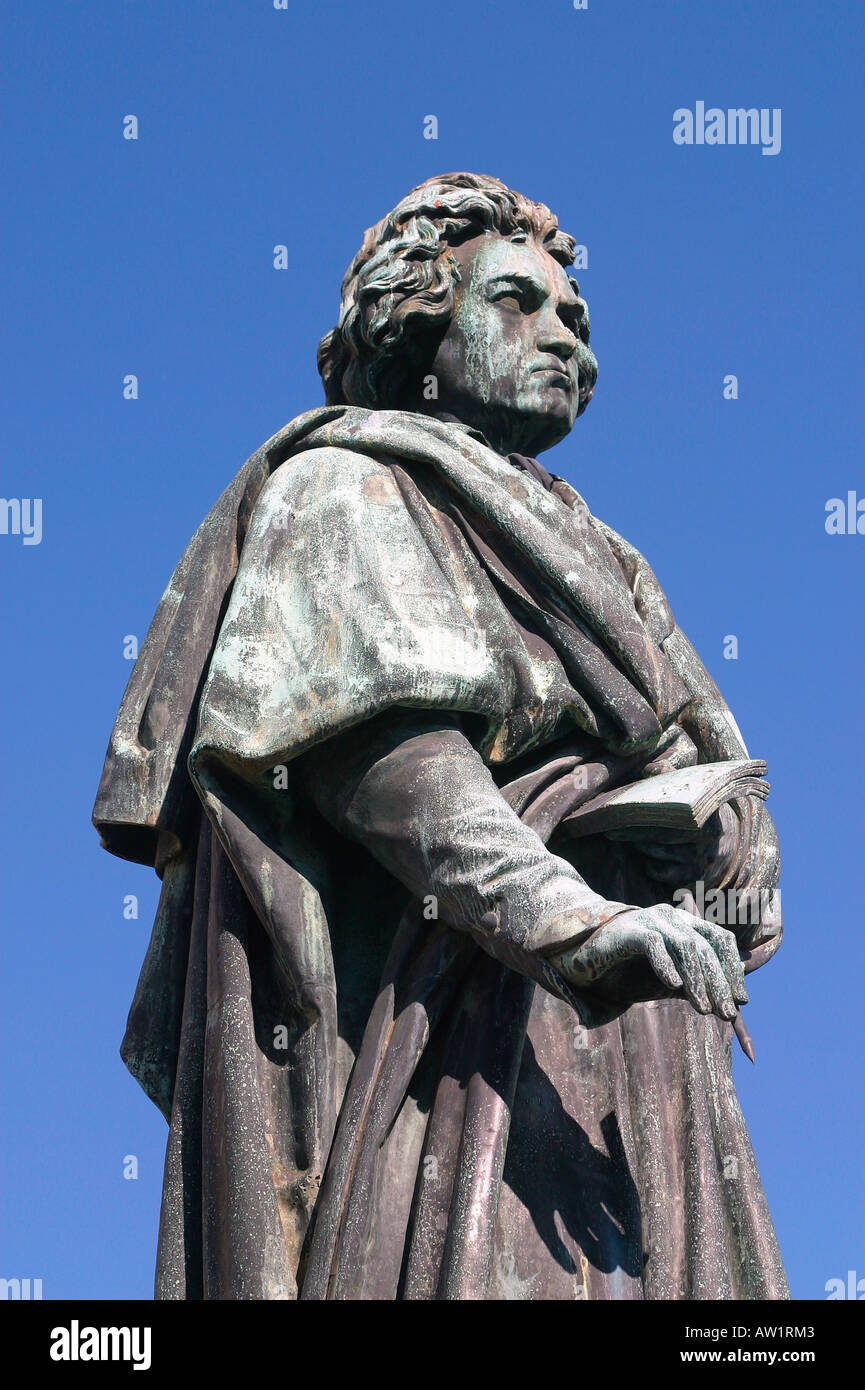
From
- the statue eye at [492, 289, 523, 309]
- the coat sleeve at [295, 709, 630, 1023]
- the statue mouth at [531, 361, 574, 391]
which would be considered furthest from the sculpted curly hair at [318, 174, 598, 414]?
the coat sleeve at [295, 709, 630, 1023]

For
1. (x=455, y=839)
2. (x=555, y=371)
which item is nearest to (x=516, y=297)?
(x=555, y=371)

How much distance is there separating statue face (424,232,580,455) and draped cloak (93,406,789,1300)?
43cm

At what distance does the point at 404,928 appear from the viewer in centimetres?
Answer: 815

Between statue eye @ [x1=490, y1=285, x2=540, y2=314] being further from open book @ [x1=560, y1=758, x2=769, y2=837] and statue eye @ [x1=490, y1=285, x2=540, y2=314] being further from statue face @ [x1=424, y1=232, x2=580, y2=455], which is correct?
open book @ [x1=560, y1=758, x2=769, y2=837]

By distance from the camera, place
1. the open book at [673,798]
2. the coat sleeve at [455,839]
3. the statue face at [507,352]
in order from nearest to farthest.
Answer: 1. the coat sleeve at [455,839]
2. the open book at [673,798]
3. the statue face at [507,352]

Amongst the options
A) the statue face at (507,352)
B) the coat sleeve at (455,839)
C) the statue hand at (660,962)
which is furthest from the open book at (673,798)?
the statue face at (507,352)

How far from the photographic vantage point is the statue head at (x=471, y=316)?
30.5ft

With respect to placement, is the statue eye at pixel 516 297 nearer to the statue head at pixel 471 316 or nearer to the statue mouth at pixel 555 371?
the statue head at pixel 471 316

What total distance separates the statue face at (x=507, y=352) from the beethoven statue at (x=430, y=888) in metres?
0.02

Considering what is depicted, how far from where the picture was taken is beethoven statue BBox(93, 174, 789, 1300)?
303 inches

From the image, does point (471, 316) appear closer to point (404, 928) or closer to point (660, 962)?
point (404, 928)

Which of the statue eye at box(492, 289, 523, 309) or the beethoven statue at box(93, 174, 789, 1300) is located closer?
the beethoven statue at box(93, 174, 789, 1300)
